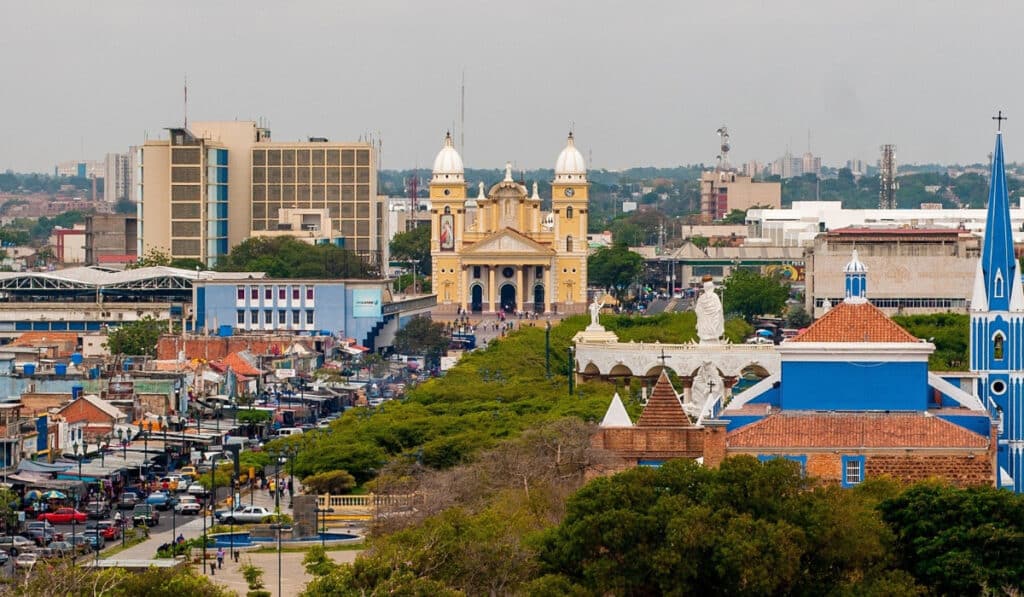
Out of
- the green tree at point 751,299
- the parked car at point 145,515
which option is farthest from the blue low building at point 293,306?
the parked car at point 145,515

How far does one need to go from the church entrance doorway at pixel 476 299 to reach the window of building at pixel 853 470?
111 metres

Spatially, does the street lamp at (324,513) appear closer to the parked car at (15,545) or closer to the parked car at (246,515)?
the parked car at (246,515)

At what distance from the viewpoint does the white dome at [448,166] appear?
170 m

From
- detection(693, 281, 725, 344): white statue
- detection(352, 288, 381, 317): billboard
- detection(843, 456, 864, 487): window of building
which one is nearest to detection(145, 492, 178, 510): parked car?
detection(693, 281, 725, 344): white statue

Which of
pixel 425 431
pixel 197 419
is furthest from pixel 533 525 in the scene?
pixel 197 419

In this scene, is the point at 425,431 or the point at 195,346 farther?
the point at 195,346

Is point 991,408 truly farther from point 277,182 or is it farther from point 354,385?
point 277,182

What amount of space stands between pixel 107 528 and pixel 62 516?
2964 mm

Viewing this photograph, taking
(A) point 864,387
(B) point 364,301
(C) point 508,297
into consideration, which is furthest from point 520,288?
(A) point 864,387

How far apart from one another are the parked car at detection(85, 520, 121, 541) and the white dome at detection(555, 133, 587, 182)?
336ft

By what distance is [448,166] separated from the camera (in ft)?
561

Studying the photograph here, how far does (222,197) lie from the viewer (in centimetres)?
18650

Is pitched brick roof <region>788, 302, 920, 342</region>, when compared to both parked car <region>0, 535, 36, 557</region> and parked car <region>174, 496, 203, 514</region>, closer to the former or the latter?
parked car <region>0, 535, 36, 557</region>

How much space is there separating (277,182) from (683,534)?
484ft
